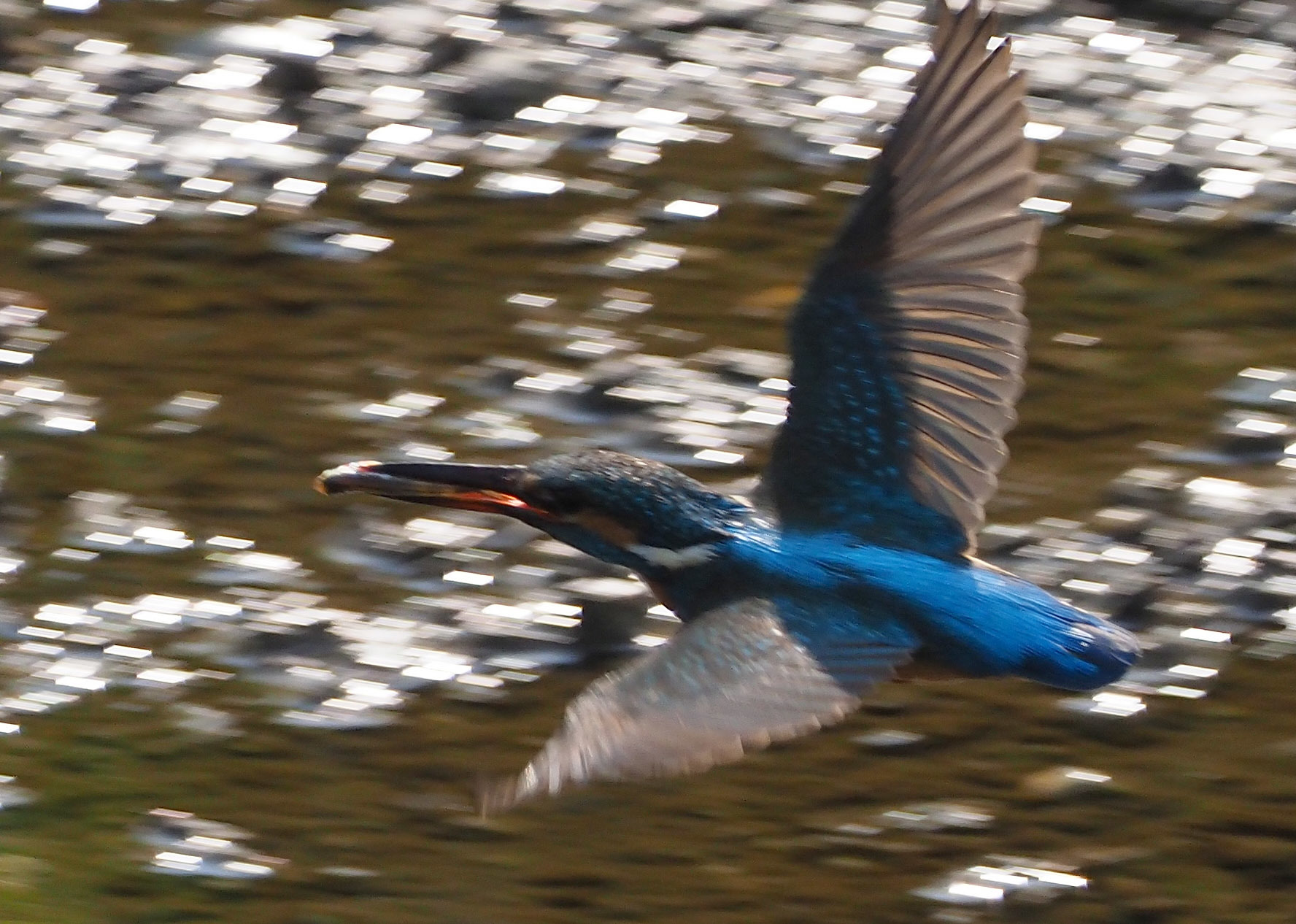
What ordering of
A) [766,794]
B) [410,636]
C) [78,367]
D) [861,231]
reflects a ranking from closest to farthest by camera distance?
[861,231] → [766,794] → [410,636] → [78,367]

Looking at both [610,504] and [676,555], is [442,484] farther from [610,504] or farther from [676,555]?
[676,555]

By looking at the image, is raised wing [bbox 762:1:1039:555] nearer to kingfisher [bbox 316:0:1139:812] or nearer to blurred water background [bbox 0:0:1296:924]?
kingfisher [bbox 316:0:1139:812]

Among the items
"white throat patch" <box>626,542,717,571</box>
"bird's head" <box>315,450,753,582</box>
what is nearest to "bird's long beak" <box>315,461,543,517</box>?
"bird's head" <box>315,450,753,582</box>

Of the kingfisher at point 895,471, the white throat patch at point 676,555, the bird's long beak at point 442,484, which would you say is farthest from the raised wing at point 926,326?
the bird's long beak at point 442,484

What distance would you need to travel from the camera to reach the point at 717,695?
3346 mm

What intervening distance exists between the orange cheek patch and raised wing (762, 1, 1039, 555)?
29 centimetres

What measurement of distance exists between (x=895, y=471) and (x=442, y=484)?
80 centimetres

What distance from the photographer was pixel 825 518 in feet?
13.3

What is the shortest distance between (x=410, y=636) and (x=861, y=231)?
4.41 ft

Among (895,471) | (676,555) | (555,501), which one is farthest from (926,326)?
(555,501)

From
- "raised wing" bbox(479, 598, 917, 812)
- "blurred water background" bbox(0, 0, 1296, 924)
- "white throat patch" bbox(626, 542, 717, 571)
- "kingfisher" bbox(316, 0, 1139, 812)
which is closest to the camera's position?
"raised wing" bbox(479, 598, 917, 812)

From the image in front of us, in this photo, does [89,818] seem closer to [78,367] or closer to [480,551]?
[480,551]

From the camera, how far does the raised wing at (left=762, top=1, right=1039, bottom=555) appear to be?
3.91 meters

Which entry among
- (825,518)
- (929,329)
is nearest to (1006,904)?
(825,518)
